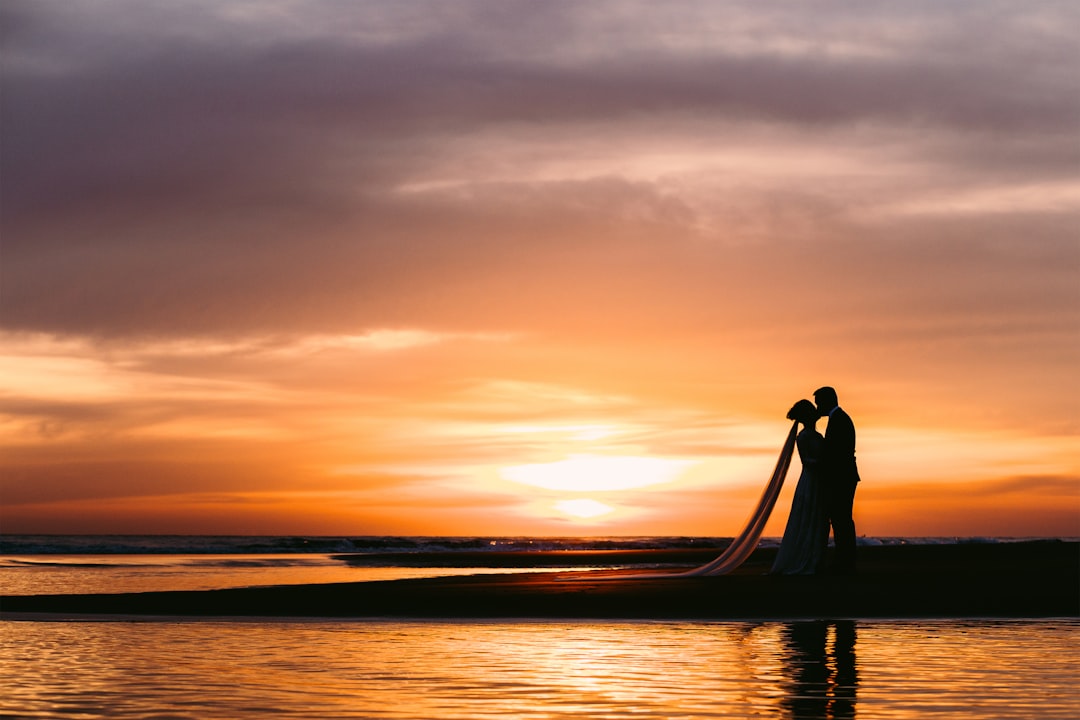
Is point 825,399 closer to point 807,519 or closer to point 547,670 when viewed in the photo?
point 807,519

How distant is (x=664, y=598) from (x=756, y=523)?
5.39 metres

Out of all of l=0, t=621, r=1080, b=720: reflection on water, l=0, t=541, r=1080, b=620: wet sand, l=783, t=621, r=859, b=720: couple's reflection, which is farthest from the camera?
l=0, t=541, r=1080, b=620: wet sand

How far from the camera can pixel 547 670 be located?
509 inches

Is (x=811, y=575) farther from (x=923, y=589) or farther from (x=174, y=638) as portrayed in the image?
(x=174, y=638)

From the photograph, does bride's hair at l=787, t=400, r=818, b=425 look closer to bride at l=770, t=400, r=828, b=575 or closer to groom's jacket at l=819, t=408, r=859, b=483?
bride at l=770, t=400, r=828, b=575

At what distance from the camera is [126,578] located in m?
37.4

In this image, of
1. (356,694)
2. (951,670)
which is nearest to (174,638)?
(356,694)

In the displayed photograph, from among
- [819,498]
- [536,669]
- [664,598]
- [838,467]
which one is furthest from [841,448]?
[536,669]

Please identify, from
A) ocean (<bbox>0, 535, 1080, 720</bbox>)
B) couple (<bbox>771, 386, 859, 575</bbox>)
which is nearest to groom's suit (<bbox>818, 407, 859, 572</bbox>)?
couple (<bbox>771, 386, 859, 575</bbox>)

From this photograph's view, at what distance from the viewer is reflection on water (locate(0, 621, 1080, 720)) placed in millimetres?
10539

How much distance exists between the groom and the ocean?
529 centimetres

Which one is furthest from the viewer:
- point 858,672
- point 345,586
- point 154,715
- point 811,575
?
point 345,586

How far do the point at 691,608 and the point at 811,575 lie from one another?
4.78 m

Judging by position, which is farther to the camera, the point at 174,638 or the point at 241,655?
the point at 174,638
